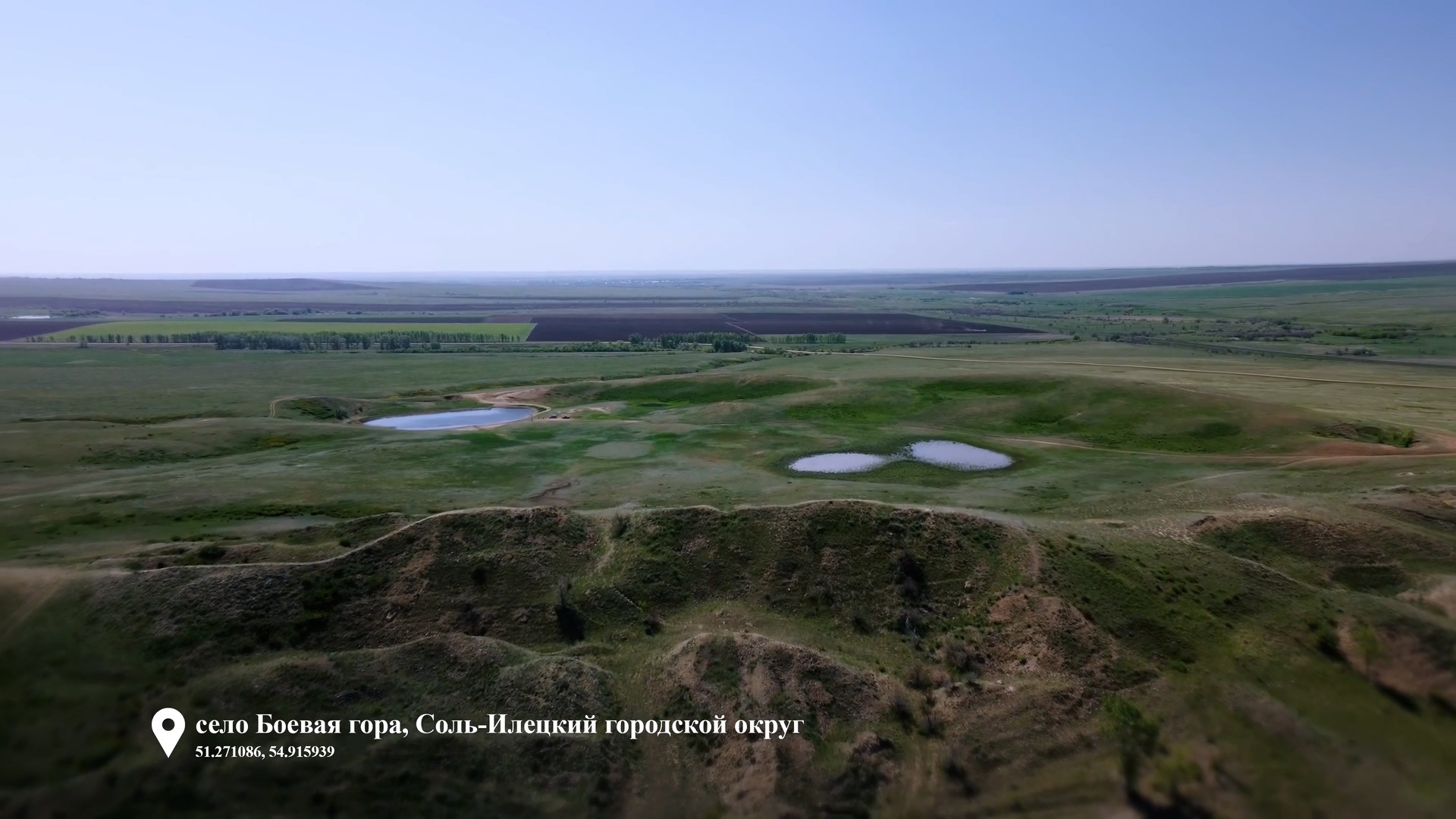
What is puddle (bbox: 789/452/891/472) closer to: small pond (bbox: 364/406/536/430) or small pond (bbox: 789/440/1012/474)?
small pond (bbox: 789/440/1012/474)

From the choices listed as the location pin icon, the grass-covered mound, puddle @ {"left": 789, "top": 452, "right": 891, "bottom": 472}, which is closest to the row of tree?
puddle @ {"left": 789, "top": 452, "right": 891, "bottom": 472}

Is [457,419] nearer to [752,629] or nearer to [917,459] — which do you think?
[917,459]

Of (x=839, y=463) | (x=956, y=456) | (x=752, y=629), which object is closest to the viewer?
(x=752, y=629)

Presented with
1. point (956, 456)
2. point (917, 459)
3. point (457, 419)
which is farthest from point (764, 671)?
point (457, 419)

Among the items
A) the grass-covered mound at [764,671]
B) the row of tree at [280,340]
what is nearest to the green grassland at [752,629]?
the grass-covered mound at [764,671]

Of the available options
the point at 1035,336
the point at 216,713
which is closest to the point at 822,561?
the point at 216,713

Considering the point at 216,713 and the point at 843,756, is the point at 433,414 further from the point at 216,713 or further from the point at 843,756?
the point at 843,756
